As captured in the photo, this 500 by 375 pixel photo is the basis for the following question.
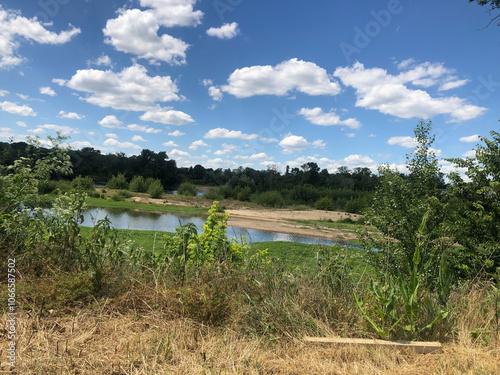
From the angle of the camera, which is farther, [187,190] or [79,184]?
[187,190]

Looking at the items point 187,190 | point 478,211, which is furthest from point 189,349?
point 187,190

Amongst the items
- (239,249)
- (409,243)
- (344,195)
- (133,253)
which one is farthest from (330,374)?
(344,195)

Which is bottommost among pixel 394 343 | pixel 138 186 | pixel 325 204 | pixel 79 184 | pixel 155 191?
pixel 325 204

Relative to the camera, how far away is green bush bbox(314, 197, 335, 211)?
2159 inches

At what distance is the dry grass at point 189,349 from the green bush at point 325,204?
52.9 metres

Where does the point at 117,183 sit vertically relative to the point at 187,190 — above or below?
above

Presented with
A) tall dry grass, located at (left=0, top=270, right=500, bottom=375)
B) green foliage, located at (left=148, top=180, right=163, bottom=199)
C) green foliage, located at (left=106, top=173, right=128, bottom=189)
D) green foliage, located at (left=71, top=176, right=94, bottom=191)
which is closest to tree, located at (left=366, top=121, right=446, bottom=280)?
tall dry grass, located at (left=0, top=270, right=500, bottom=375)

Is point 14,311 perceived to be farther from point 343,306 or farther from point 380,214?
point 380,214

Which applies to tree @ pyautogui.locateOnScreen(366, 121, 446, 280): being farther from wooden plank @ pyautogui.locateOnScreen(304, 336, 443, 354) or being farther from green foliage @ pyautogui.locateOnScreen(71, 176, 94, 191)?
green foliage @ pyautogui.locateOnScreen(71, 176, 94, 191)

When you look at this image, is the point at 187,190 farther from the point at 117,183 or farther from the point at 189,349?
the point at 189,349

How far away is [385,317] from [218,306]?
1393 millimetres

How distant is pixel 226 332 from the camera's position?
2.74 meters

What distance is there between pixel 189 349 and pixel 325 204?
54.3m

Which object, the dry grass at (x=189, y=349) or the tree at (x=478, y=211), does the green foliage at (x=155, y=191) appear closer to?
the tree at (x=478, y=211)
